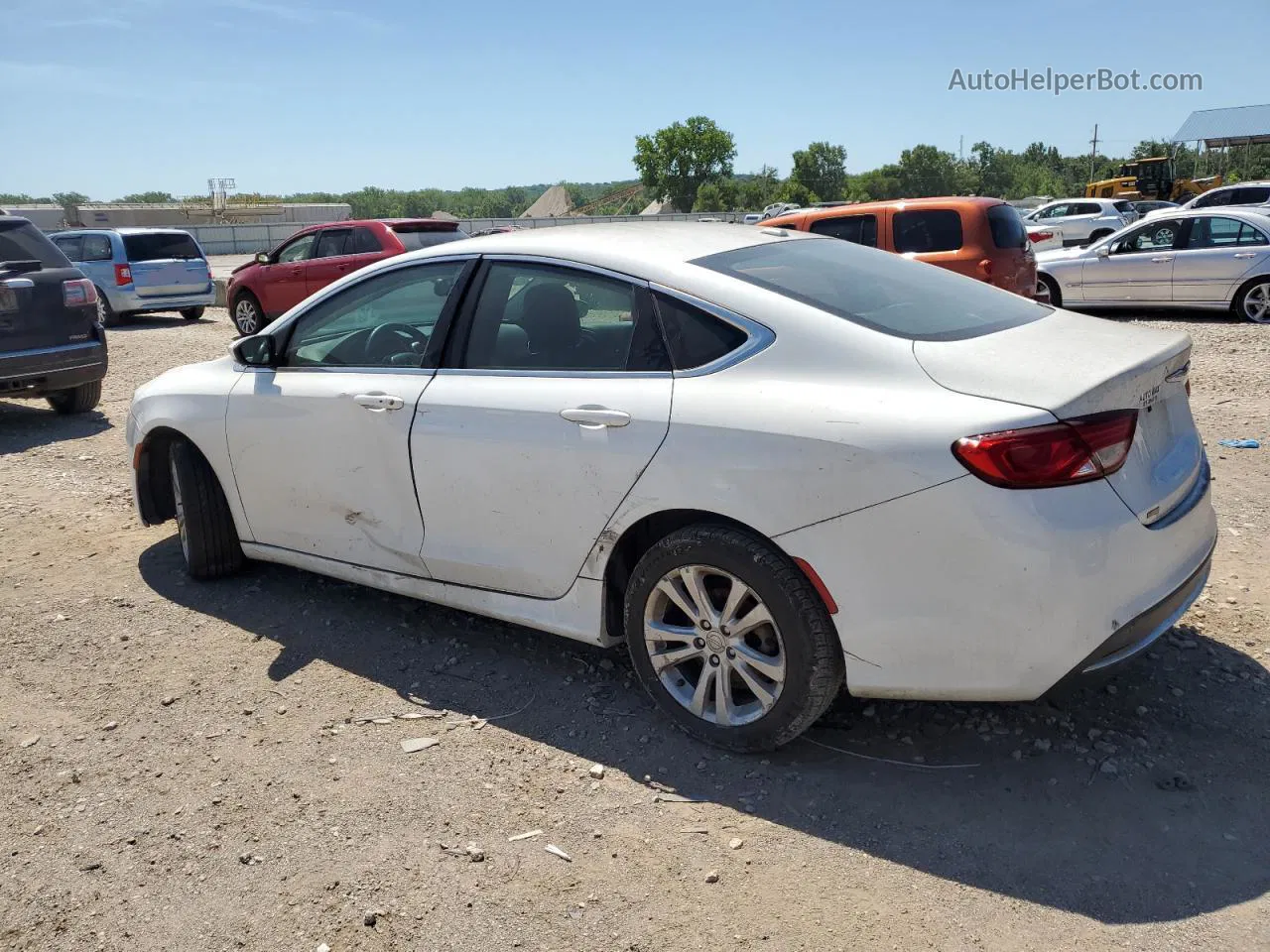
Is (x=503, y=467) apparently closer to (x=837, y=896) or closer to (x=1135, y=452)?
(x=837, y=896)

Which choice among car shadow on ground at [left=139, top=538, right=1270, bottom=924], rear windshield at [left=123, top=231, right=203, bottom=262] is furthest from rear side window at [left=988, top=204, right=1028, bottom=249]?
rear windshield at [left=123, top=231, right=203, bottom=262]

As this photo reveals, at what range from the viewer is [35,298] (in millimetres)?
8562

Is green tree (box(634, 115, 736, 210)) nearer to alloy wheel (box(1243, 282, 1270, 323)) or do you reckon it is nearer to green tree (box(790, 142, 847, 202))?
green tree (box(790, 142, 847, 202))

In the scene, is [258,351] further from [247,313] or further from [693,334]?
[247,313]

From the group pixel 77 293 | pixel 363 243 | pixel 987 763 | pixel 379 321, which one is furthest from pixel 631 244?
pixel 363 243

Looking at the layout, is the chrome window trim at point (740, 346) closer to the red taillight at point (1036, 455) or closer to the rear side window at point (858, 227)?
the red taillight at point (1036, 455)

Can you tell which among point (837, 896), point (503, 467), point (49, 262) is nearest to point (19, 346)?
point (49, 262)

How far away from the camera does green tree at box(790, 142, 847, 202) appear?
86250 millimetres

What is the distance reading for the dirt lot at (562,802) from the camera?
269cm

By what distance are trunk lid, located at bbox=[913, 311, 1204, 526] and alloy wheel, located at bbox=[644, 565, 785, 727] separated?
0.91 m

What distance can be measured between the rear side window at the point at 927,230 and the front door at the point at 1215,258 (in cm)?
413

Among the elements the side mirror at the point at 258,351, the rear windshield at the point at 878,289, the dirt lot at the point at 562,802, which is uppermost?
the rear windshield at the point at 878,289

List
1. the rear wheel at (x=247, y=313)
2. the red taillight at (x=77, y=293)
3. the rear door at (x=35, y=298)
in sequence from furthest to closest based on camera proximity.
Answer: the rear wheel at (x=247, y=313), the red taillight at (x=77, y=293), the rear door at (x=35, y=298)

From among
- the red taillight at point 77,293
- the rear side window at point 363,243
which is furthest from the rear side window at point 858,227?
the red taillight at point 77,293
